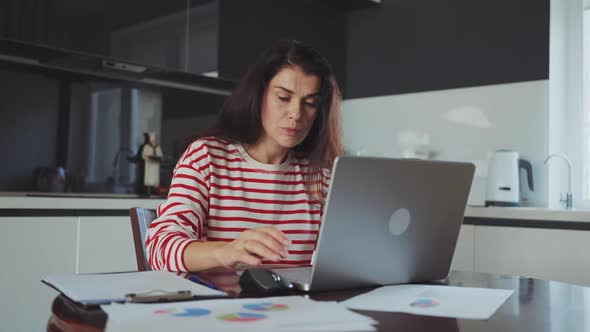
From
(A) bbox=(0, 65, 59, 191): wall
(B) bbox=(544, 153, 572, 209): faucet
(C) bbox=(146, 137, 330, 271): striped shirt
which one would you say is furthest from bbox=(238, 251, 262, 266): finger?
(B) bbox=(544, 153, 572, 209): faucet

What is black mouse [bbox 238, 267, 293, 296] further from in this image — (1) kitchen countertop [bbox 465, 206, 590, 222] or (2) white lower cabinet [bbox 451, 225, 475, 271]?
(2) white lower cabinet [bbox 451, 225, 475, 271]

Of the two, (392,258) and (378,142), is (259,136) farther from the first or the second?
(378,142)

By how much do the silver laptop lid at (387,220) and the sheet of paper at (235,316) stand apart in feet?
0.45

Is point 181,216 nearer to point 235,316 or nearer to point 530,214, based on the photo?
point 235,316

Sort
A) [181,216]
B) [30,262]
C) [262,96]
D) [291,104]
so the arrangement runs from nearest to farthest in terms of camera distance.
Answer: [181,216], [291,104], [262,96], [30,262]

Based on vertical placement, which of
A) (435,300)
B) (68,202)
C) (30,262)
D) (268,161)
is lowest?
(30,262)

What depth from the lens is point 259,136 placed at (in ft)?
5.77

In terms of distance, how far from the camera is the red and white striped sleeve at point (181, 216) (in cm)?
130

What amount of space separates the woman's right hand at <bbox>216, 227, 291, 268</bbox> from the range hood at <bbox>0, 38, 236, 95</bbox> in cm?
194

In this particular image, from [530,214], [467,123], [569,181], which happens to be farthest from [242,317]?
[467,123]

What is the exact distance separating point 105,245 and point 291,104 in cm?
141

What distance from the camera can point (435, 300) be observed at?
3.30 ft

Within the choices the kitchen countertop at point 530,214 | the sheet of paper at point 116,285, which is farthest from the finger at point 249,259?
the kitchen countertop at point 530,214

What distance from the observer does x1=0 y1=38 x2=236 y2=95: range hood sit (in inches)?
112
